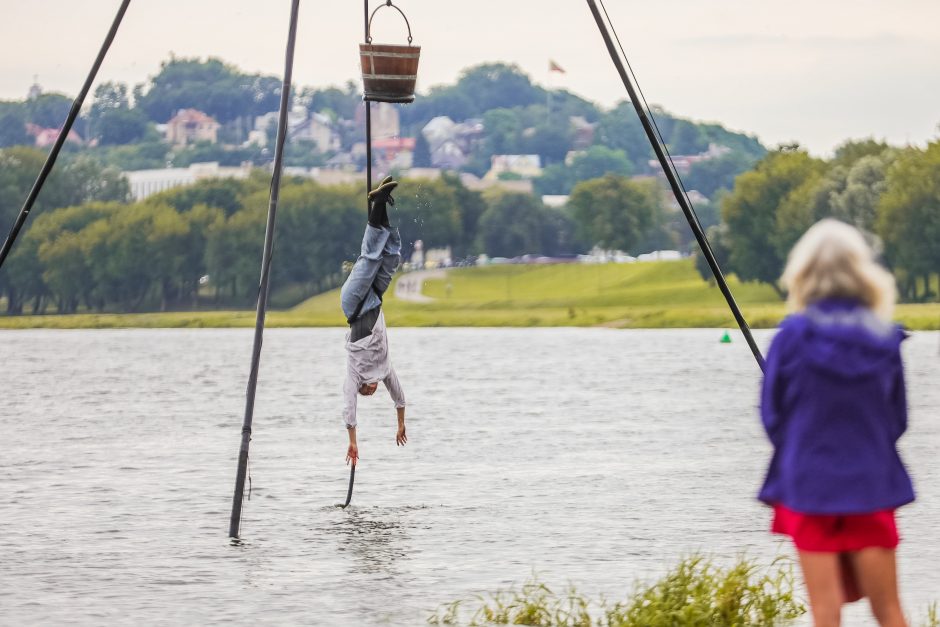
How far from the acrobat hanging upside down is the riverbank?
4959 inches

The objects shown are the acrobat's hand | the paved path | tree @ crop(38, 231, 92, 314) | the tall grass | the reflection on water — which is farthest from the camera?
the paved path

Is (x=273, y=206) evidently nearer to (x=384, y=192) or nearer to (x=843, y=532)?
(x=384, y=192)

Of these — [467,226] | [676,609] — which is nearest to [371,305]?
[676,609]

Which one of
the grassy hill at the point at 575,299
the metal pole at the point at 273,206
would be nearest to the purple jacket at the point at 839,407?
the metal pole at the point at 273,206

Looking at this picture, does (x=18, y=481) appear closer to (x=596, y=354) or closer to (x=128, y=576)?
(x=128, y=576)

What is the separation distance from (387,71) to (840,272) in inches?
324

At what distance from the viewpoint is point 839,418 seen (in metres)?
8.40

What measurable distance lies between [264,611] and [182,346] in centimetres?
10718

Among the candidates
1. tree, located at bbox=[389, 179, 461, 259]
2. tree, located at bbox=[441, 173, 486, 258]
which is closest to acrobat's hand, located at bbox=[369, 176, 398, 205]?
tree, located at bbox=[389, 179, 461, 259]

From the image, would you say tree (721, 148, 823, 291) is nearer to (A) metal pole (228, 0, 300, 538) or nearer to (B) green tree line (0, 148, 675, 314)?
(B) green tree line (0, 148, 675, 314)

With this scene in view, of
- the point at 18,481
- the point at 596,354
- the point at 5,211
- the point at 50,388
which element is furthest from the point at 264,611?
the point at 5,211

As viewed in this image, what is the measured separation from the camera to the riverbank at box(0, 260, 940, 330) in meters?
160

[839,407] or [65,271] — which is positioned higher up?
[839,407]

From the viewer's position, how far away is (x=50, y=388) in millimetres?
65562
